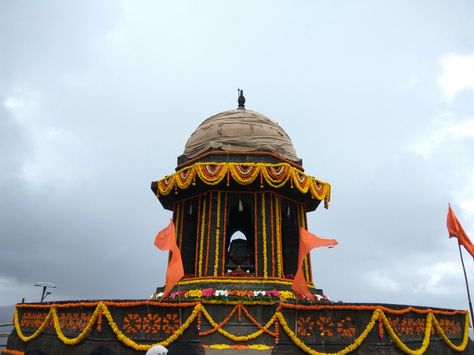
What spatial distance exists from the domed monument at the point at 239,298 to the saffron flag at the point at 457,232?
250 centimetres

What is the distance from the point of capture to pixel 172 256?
12.8 meters

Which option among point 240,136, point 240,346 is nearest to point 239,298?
point 240,346

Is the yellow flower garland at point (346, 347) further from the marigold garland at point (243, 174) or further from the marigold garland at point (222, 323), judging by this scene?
the marigold garland at point (243, 174)

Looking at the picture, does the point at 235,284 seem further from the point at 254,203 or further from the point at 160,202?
the point at 160,202

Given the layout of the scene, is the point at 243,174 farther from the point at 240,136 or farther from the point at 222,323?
the point at 222,323

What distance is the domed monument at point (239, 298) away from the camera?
33.4 ft

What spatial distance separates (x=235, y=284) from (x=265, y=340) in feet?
10.5

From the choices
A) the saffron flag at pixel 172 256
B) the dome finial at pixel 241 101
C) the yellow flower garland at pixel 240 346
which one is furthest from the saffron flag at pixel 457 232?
the dome finial at pixel 241 101

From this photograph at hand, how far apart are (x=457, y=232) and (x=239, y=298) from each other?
8622mm

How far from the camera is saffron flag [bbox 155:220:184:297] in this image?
12219mm

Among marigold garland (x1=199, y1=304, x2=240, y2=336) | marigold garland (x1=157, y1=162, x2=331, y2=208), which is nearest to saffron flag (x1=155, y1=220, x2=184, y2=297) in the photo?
marigold garland (x1=199, y1=304, x2=240, y2=336)

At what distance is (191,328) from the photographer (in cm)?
1041

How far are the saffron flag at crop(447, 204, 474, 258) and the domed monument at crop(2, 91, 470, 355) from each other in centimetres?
250

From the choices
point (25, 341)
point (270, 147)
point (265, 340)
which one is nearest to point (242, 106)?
point (270, 147)
